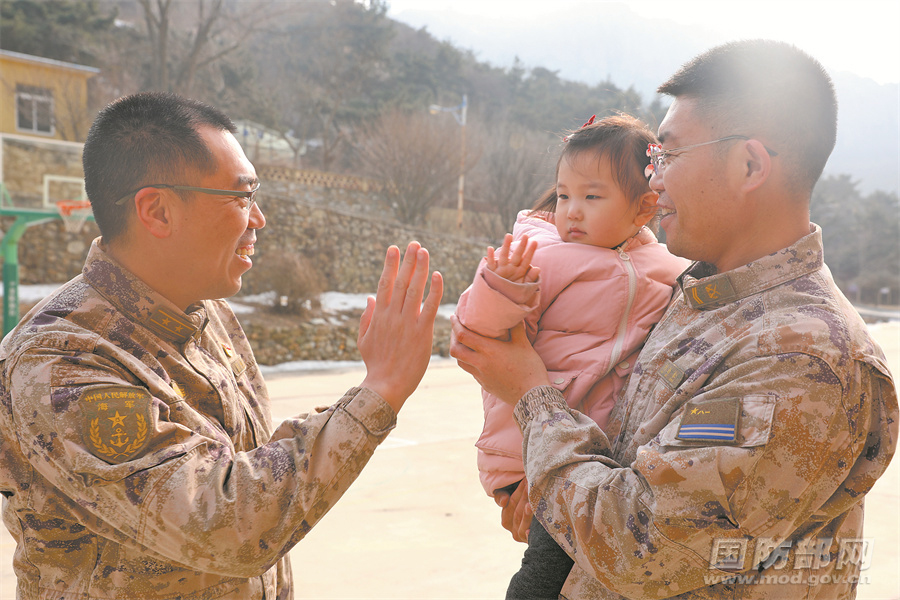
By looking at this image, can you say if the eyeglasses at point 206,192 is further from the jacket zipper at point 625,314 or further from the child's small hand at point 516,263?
the jacket zipper at point 625,314

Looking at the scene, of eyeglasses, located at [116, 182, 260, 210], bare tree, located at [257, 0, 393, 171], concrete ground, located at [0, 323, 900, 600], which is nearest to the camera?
eyeglasses, located at [116, 182, 260, 210]

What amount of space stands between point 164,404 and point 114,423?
12 centimetres

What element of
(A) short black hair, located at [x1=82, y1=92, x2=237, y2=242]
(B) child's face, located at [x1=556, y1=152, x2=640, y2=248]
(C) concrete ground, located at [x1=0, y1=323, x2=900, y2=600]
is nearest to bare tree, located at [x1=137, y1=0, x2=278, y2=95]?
(C) concrete ground, located at [x1=0, y1=323, x2=900, y2=600]

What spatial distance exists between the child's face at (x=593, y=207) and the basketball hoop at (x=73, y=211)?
1159 cm

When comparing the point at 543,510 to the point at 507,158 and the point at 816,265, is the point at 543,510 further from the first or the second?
the point at 507,158

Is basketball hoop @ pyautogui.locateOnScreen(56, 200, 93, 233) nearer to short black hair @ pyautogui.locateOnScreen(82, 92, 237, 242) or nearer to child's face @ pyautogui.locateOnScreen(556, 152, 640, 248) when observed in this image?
short black hair @ pyautogui.locateOnScreen(82, 92, 237, 242)

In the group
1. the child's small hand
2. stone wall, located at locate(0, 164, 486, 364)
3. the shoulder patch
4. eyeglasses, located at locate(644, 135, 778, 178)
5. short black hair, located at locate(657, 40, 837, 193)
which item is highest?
short black hair, located at locate(657, 40, 837, 193)

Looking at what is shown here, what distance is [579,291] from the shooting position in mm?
1835

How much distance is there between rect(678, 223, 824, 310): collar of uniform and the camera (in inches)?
54.8

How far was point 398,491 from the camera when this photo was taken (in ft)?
17.5

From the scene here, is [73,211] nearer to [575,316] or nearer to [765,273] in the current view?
[575,316]

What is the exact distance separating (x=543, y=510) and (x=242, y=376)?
3.19 ft

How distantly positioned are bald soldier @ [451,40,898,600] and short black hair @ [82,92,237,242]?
98 cm

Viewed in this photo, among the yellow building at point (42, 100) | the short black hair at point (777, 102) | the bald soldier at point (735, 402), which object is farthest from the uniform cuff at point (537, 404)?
the yellow building at point (42, 100)
